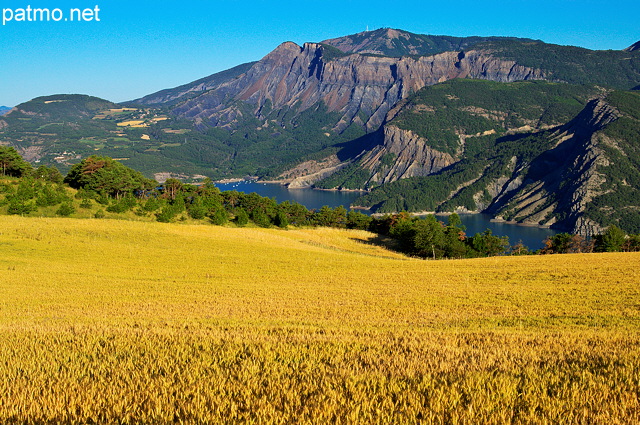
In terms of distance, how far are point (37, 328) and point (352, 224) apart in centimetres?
10503

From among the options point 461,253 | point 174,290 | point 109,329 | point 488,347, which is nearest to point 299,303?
point 174,290

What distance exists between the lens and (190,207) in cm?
9331

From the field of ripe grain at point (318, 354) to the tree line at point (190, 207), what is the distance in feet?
171

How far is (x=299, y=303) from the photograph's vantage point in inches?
914

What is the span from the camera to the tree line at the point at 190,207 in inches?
2972

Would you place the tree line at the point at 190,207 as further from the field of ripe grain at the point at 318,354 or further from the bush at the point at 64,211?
the field of ripe grain at the point at 318,354

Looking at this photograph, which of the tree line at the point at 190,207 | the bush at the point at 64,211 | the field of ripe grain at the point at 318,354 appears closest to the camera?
the field of ripe grain at the point at 318,354

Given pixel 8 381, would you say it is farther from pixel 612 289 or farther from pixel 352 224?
pixel 352 224

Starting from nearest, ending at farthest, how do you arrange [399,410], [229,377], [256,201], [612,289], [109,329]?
1. [399,410]
2. [229,377]
3. [109,329]
4. [612,289]
5. [256,201]

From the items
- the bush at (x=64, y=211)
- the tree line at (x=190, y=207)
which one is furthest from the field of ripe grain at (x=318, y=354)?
the tree line at (x=190, y=207)

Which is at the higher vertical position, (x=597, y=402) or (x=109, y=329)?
(x=597, y=402)

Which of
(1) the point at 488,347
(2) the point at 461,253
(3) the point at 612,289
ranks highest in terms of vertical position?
(1) the point at 488,347

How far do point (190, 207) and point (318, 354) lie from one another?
8797 cm

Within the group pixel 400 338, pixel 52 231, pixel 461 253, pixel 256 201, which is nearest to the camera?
pixel 400 338
